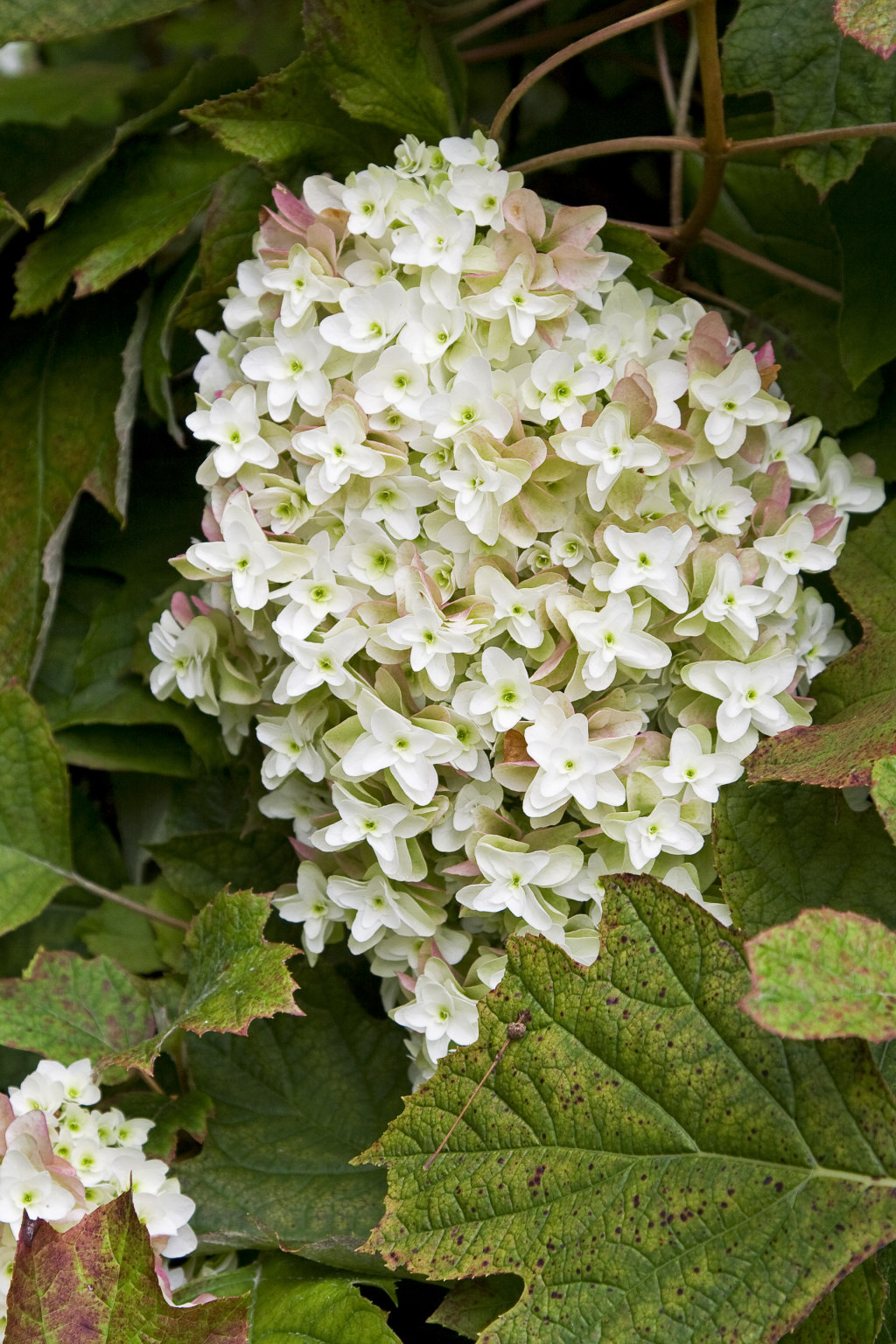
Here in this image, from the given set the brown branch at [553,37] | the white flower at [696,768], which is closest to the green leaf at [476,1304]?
the white flower at [696,768]

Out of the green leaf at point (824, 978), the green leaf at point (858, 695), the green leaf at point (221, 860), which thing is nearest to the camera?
the green leaf at point (824, 978)

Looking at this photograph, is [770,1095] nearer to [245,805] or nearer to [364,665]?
[364,665]

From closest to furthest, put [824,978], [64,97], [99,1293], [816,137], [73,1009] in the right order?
[824,978] → [99,1293] → [816,137] → [73,1009] → [64,97]

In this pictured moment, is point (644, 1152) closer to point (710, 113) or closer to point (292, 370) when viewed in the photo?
point (292, 370)

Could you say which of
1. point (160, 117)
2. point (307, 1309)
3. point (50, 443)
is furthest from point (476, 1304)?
point (160, 117)

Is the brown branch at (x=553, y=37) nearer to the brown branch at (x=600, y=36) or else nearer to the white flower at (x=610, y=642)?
the brown branch at (x=600, y=36)

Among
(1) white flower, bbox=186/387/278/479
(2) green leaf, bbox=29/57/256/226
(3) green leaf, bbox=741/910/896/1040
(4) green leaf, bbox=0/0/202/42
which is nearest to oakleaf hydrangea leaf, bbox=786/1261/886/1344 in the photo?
(3) green leaf, bbox=741/910/896/1040

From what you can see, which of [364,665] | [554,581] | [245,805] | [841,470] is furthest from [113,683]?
[841,470]
